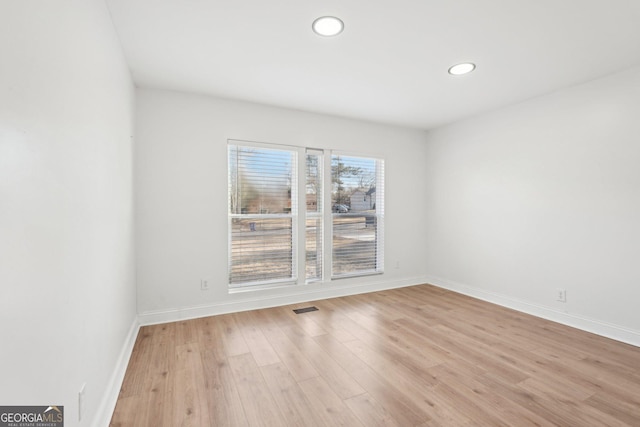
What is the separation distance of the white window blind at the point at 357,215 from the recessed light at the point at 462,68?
6.17ft

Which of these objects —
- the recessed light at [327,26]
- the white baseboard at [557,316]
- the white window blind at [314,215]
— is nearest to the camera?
the recessed light at [327,26]

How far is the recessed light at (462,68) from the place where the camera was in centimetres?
271

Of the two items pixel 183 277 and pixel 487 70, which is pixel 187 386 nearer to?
pixel 183 277

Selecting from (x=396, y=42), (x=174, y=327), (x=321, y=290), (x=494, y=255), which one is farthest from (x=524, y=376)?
(x=174, y=327)

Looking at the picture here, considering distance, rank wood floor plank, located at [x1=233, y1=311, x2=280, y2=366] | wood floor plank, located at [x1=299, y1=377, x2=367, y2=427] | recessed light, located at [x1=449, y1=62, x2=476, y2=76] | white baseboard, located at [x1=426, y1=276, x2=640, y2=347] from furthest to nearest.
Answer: white baseboard, located at [x1=426, y1=276, x2=640, y2=347]
recessed light, located at [x1=449, y1=62, x2=476, y2=76]
wood floor plank, located at [x1=233, y1=311, x2=280, y2=366]
wood floor plank, located at [x1=299, y1=377, x2=367, y2=427]

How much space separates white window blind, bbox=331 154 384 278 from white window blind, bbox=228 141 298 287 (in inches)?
28.0

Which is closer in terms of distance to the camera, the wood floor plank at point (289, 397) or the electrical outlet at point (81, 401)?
the electrical outlet at point (81, 401)

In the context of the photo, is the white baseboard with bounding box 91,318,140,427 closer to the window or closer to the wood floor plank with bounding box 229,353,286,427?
the wood floor plank with bounding box 229,353,286,427

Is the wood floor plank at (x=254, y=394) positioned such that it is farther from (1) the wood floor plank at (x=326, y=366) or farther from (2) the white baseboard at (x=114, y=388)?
(2) the white baseboard at (x=114, y=388)

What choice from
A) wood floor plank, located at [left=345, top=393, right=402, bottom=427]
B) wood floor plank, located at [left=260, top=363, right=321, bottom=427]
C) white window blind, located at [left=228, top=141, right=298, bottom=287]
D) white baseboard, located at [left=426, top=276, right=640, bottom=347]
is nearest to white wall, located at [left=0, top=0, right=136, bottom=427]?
wood floor plank, located at [left=260, top=363, right=321, bottom=427]

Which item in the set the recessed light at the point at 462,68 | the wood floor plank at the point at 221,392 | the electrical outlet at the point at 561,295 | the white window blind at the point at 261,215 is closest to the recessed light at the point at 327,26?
the recessed light at the point at 462,68

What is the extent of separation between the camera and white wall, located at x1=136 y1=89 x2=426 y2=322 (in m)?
3.22

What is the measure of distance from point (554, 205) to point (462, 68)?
194 centimetres

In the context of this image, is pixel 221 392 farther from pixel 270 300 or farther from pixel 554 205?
pixel 554 205
